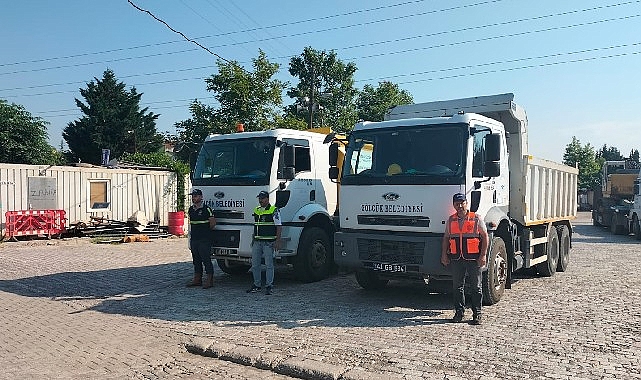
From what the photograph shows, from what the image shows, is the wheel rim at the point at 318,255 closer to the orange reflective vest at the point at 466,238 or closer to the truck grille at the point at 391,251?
the truck grille at the point at 391,251

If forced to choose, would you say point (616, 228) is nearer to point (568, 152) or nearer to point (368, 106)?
point (368, 106)

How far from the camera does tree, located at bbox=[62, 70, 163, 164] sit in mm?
49500

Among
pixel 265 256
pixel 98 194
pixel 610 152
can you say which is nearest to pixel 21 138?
pixel 98 194

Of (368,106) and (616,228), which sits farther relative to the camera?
(368,106)

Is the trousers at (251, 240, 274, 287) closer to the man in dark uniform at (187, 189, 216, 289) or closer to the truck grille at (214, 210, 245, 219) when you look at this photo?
the truck grille at (214, 210, 245, 219)

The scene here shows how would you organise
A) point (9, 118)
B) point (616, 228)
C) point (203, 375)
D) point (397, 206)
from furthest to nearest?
point (9, 118) → point (616, 228) → point (397, 206) → point (203, 375)

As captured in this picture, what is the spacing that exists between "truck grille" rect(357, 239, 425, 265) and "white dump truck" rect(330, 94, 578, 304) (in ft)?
0.05

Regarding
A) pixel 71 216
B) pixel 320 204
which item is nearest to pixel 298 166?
pixel 320 204

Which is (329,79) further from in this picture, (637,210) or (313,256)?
(313,256)

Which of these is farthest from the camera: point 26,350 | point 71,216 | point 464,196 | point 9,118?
point 9,118

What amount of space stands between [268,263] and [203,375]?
13.9ft

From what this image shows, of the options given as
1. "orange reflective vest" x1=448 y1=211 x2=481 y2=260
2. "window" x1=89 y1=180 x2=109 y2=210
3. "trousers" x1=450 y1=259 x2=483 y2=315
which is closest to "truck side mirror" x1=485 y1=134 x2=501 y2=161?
"orange reflective vest" x1=448 y1=211 x2=481 y2=260

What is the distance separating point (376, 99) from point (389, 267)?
50.9m

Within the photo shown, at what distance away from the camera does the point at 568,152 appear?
6309cm
